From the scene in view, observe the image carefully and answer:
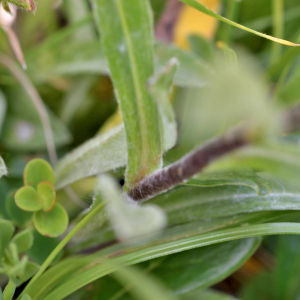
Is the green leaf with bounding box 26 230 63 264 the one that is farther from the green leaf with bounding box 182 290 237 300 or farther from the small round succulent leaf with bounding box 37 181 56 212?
the green leaf with bounding box 182 290 237 300

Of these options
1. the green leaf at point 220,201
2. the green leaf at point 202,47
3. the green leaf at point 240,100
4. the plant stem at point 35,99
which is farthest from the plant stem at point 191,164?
the green leaf at point 202,47

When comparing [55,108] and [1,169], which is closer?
[1,169]

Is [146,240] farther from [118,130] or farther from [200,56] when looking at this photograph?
[200,56]

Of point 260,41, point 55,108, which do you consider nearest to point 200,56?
point 260,41

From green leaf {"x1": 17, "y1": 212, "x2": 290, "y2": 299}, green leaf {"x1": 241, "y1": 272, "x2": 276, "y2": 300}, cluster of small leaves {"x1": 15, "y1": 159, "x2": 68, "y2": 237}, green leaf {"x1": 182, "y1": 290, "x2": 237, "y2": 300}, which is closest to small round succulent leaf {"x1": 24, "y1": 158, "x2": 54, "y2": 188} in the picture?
cluster of small leaves {"x1": 15, "y1": 159, "x2": 68, "y2": 237}

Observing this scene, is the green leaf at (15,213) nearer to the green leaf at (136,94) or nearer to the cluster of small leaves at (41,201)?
the cluster of small leaves at (41,201)
